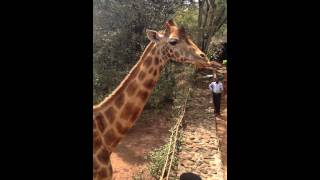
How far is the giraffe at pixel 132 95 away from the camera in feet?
11.8

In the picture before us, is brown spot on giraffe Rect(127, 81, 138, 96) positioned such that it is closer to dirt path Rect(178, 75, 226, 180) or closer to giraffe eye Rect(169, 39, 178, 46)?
giraffe eye Rect(169, 39, 178, 46)

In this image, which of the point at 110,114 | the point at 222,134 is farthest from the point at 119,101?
the point at 222,134

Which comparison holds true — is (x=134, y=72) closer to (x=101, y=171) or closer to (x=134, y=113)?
(x=134, y=113)

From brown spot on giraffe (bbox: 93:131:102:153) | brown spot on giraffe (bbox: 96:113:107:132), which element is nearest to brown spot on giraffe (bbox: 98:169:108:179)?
brown spot on giraffe (bbox: 93:131:102:153)

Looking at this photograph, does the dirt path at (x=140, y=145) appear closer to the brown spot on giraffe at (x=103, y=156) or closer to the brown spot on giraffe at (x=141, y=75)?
the brown spot on giraffe at (x=103, y=156)

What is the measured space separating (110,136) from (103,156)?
0.76ft

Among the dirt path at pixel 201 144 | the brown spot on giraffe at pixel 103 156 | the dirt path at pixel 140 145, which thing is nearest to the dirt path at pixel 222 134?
the dirt path at pixel 201 144

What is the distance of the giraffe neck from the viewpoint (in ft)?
12.1

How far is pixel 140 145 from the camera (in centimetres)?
821

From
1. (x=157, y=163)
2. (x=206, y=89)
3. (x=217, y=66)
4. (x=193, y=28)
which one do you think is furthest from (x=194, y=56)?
(x=193, y=28)

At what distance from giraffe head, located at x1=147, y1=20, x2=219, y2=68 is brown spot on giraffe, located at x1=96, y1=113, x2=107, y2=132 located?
1015 millimetres

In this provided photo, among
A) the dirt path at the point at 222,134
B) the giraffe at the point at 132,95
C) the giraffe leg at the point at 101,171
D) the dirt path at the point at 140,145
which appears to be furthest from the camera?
the dirt path at the point at 222,134
